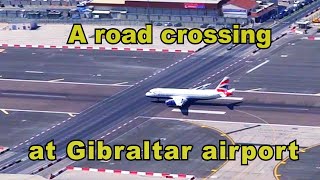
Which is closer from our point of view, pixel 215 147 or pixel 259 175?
pixel 259 175

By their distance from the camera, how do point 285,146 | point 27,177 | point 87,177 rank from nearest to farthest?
point 27,177 → point 87,177 → point 285,146

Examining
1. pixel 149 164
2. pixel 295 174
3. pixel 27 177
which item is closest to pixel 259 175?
pixel 295 174

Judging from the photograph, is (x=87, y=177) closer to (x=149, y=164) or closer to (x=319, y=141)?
(x=149, y=164)

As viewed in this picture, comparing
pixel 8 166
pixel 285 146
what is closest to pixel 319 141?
pixel 285 146

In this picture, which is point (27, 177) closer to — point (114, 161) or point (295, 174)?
point (114, 161)

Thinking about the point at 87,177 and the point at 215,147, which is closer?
the point at 87,177

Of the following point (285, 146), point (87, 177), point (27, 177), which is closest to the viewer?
point (27, 177)
